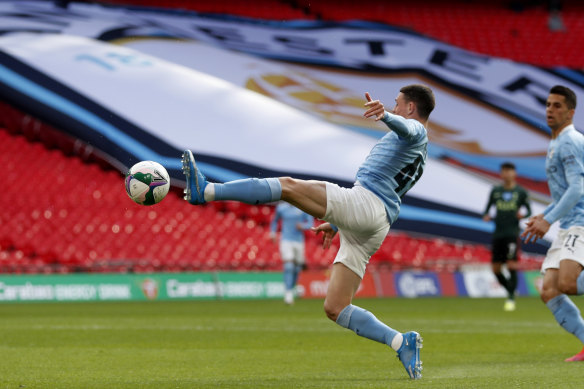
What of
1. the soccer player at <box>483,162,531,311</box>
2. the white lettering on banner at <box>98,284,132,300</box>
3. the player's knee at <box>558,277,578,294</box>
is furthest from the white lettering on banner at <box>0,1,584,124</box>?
the player's knee at <box>558,277,578,294</box>

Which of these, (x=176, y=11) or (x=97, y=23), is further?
(x=176, y=11)

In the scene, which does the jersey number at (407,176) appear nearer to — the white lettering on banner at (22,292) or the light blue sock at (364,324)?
the light blue sock at (364,324)

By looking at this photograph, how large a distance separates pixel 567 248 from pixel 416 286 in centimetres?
1295

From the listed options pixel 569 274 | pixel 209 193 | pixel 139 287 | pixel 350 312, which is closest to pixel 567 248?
pixel 569 274

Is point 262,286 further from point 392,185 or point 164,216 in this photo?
point 392,185

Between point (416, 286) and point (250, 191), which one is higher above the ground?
point (250, 191)

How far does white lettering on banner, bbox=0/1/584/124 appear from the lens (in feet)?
92.1

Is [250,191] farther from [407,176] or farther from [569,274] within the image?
[569,274]

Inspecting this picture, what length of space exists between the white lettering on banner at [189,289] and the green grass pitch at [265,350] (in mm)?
3167

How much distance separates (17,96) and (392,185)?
18.5 meters

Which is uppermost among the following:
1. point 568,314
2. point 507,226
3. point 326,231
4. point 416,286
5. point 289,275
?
point 326,231

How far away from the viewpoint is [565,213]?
7.54 metres

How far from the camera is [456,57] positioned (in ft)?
101

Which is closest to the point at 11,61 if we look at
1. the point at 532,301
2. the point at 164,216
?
the point at 164,216
